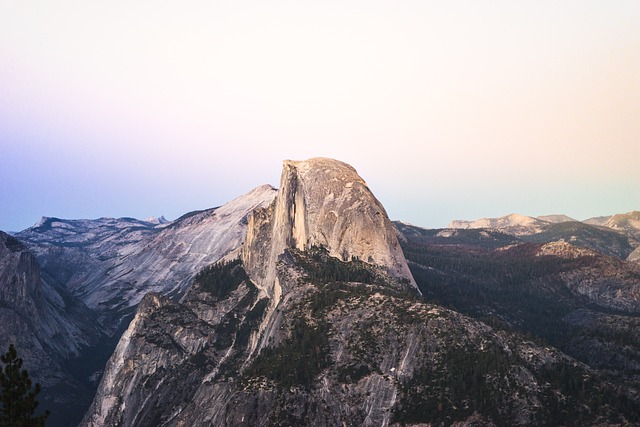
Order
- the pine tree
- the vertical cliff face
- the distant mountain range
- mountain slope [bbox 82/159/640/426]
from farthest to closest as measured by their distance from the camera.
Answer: the vertical cliff face < the distant mountain range < mountain slope [bbox 82/159/640/426] < the pine tree

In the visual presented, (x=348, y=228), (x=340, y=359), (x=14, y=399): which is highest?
(x=348, y=228)

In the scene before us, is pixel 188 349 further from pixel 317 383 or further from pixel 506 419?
pixel 506 419

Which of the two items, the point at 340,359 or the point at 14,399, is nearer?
the point at 14,399

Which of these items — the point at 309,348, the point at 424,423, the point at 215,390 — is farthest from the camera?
the point at 215,390

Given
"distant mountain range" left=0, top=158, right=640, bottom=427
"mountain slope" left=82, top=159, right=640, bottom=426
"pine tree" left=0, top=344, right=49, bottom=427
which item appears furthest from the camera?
"distant mountain range" left=0, top=158, right=640, bottom=427

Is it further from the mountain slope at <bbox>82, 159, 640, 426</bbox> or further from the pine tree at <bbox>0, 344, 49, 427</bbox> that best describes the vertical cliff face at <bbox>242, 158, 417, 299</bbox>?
the pine tree at <bbox>0, 344, 49, 427</bbox>

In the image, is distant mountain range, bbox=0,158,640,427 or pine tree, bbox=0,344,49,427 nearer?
pine tree, bbox=0,344,49,427

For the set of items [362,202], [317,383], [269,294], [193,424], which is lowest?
[193,424]

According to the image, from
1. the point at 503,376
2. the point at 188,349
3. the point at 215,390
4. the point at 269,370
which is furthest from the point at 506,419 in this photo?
the point at 188,349

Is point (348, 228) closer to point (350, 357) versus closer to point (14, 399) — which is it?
point (350, 357)

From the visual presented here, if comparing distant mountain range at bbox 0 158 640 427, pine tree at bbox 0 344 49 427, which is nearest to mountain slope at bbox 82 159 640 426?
distant mountain range at bbox 0 158 640 427

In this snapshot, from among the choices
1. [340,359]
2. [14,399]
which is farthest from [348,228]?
[14,399]
